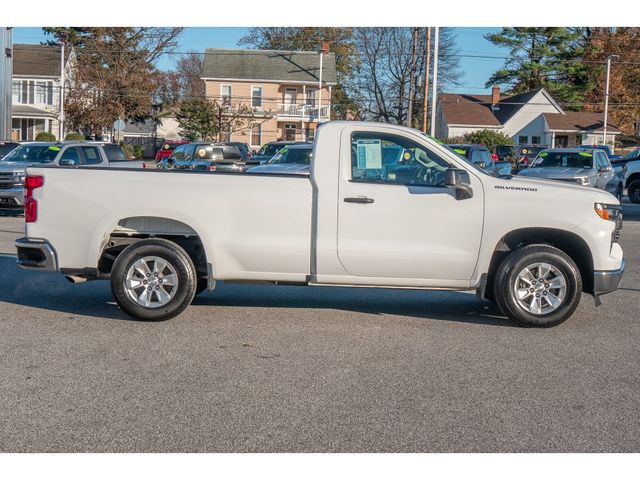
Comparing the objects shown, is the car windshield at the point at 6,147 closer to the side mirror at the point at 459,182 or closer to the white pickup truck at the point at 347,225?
the white pickup truck at the point at 347,225

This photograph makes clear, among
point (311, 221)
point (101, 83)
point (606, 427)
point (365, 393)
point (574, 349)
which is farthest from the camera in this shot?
point (101, 83)

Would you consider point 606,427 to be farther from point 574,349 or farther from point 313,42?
point 313,42

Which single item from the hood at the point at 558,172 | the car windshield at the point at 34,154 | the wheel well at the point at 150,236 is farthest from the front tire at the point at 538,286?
the car windshield at the point at 34,154

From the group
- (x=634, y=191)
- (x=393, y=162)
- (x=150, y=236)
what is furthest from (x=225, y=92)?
(x=393, y=162)

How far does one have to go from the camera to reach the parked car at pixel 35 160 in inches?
771

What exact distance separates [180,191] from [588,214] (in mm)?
4186

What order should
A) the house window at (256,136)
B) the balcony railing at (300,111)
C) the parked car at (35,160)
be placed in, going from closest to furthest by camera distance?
the parked car at (35,160) → the house window at (256,136) → the balcony railing at (300,111)

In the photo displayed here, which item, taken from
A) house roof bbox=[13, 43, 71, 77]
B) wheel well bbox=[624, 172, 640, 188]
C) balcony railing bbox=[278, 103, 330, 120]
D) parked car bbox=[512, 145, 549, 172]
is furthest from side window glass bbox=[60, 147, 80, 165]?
house roof bbox=[13, 43, 71, 77]

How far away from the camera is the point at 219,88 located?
2461 inches

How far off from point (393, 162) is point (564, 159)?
50.8ft

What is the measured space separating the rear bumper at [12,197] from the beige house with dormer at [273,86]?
4254 cm

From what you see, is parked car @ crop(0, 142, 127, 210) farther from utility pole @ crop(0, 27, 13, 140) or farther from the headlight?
utility pole @ crop(0, 27, 13, 140)

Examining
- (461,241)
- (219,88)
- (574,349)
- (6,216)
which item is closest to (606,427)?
(574,349)

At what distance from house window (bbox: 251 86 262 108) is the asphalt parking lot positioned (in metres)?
54.1
